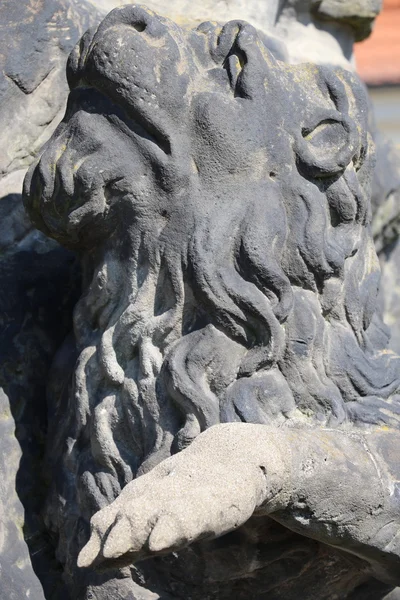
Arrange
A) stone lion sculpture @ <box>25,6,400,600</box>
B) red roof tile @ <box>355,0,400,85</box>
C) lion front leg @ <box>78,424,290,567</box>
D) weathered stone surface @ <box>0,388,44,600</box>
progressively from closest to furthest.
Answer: lion front leg @ <box>78,424,290,567</box> < stone lion sculpture @ <box>25,6,400,600</box> < weathered stone surface @ <box>0,388,44,600</box> < red roof tile @ <box>355,0,400,85</box>

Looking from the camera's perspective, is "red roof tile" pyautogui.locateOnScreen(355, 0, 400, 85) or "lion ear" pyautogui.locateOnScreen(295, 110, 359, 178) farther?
"red roof tile" pyautogui.locateOnScreen(355, 0, 400, 85)

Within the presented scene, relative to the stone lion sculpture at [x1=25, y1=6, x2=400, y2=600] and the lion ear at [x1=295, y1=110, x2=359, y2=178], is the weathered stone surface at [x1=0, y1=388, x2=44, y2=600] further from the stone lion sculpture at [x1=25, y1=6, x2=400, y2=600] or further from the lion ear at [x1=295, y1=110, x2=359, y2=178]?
the lion ear at [x1=295, y1=110, x2=359, y2=178]

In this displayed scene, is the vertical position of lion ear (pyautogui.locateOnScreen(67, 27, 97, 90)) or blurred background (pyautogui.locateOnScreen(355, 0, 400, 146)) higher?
lion ear (pyautogui.locateOnScreen(67, 27, 97, 90))

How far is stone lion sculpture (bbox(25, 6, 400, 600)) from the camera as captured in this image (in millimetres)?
1200

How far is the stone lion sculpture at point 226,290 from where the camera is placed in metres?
1.20

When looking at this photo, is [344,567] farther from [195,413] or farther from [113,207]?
[113,207]

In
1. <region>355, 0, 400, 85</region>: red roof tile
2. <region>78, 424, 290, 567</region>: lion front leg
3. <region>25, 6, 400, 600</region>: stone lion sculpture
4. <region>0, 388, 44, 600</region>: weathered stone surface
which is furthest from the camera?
<region>355, 0, 400, 85</region>: red roof tile

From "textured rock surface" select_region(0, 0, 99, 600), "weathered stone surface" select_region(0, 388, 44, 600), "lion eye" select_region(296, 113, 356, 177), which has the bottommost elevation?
"weathered stone surface" select_region(0, 388, 44, 600)

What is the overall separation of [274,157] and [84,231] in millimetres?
252

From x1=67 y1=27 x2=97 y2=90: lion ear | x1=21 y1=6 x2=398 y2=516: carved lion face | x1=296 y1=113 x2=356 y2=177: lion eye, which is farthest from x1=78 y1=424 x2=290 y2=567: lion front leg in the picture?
x1=67 y1=27 x2=97 y2=90: lion ear

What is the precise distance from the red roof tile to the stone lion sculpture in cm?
347

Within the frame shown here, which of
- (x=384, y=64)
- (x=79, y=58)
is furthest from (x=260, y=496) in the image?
(x=384, y=64)

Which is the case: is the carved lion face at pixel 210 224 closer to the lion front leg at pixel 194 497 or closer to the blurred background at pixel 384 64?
the lion front leg at pixel 194 497

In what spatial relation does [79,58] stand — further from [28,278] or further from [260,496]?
[260,496]
